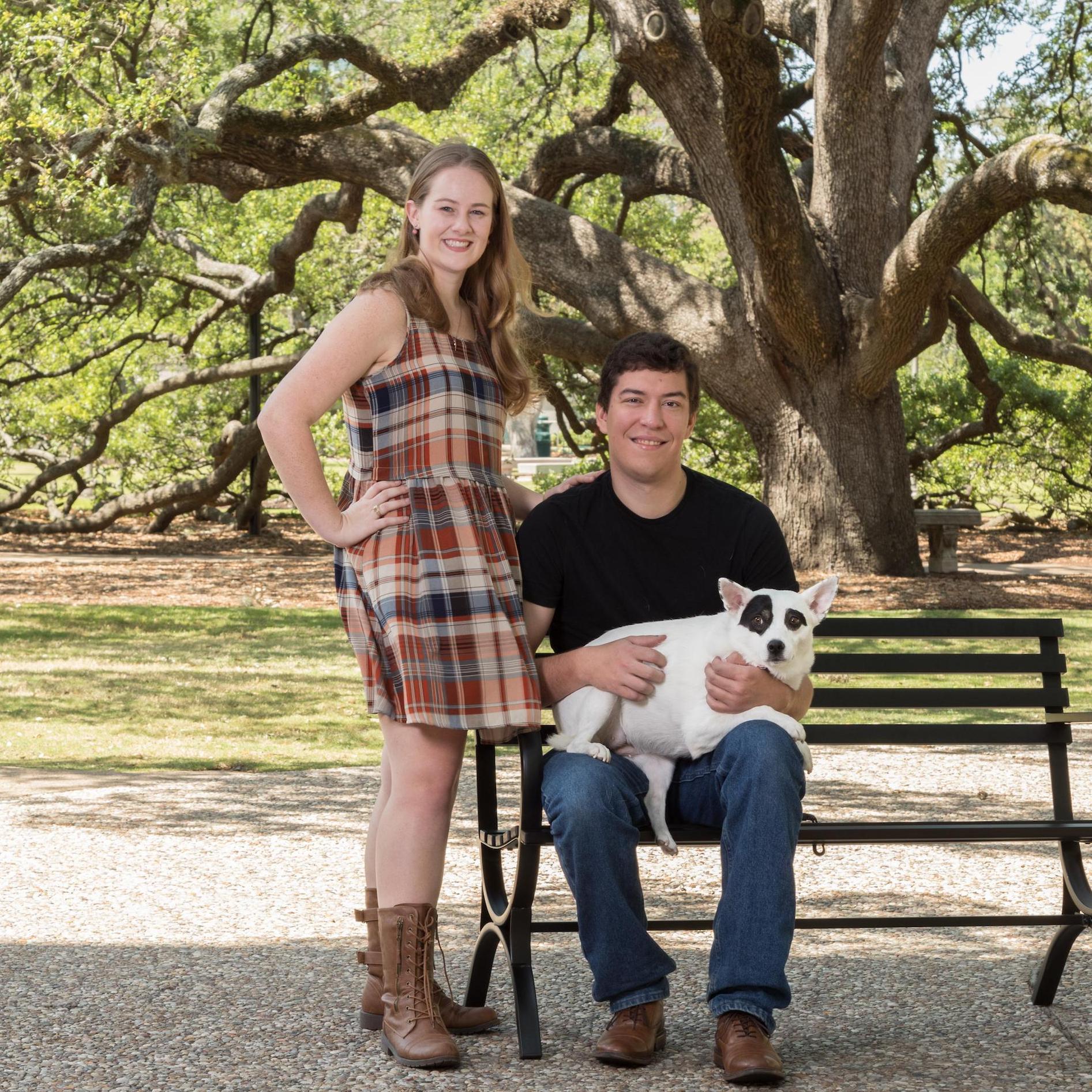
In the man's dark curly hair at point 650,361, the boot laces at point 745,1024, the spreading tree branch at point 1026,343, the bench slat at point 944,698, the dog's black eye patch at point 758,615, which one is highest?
the spreading tree branch at point 1026,343

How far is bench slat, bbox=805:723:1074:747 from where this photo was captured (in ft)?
13.4

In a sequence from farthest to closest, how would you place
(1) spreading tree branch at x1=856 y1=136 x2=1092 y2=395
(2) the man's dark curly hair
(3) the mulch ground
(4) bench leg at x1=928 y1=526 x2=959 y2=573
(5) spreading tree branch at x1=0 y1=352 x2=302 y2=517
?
(5) spreading tree branch at x1=0 y1=352 x2=302 y2=517, (4) bench leg at x1=928 y1=526 x2=959 y2=573, (3) the mulch ground, (1) spreading tree branch at x1=856 y1=136 x2=1092 y2=395, (2) the man's dark curly hair

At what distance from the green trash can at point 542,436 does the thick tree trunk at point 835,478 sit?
45388 mm

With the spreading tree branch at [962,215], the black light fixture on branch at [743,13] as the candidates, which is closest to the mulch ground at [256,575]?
the spreading tree branch at [962,215]

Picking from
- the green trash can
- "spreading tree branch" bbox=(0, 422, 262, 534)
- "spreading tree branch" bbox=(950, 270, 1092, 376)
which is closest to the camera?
"spreading tree branch" bbox=(950, 270, 1092, 376)

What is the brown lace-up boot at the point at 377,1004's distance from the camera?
12.2ft

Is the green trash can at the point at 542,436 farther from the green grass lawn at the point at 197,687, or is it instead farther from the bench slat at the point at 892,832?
the bench slat at the point at 892,832

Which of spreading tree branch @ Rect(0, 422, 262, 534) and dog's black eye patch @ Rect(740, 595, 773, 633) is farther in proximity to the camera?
spreading tree branch @ Rect(0, 422, 262, 534)

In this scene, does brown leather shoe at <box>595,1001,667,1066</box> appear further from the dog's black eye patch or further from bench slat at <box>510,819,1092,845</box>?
the dog's black eye patch

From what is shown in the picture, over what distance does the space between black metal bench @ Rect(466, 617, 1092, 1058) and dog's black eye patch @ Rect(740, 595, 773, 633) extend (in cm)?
42

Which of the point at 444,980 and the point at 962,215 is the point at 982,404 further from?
the point at 444,980

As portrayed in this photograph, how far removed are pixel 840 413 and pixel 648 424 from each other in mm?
11517

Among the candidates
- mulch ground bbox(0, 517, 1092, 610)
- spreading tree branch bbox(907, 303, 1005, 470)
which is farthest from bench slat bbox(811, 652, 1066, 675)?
spreading tree branch bbox(907, 303, 1005, 470)

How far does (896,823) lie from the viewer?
3.92 meters
